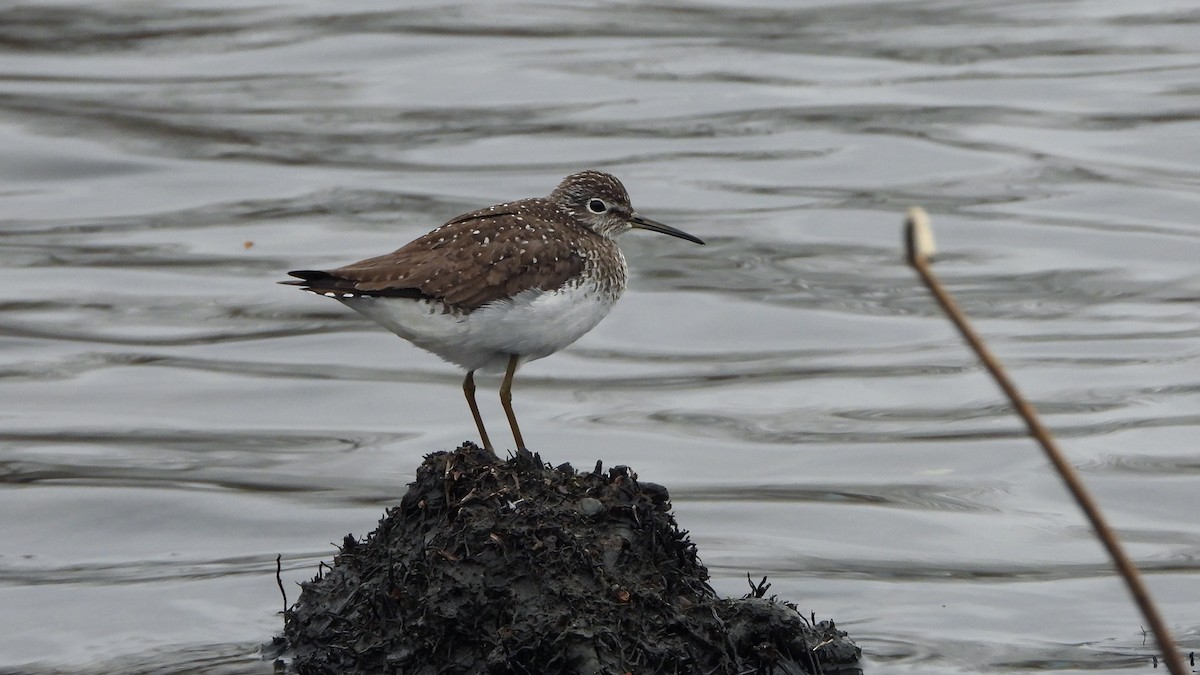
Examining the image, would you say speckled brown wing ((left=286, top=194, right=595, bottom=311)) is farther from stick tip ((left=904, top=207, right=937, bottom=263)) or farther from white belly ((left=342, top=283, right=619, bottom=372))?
stick tip ((left=904, top=207, right=937, bottom=263))

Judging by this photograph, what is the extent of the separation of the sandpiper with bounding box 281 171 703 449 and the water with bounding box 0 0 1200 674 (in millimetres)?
1738

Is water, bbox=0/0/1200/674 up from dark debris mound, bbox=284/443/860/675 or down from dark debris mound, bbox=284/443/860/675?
up

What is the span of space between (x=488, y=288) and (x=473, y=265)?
0.16 metres

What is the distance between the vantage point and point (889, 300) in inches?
585

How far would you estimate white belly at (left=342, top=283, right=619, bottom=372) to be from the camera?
7570mm

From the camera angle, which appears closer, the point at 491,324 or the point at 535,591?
the point at 535,591

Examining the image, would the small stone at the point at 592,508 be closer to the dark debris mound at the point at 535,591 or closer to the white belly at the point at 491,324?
the dark debris mound at the point at 535,591

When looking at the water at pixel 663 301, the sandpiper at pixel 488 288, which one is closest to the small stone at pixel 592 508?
the sandpiper at pixel 488 288

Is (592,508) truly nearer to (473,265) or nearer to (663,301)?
(473,265)

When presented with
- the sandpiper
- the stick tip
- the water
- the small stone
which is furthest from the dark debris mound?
the stick tip

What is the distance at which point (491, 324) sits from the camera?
299 inches

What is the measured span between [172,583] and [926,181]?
10299 millimetres

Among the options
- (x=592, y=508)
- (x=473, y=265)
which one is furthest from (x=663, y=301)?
(x=592, y=508)

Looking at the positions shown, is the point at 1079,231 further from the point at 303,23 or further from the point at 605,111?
the point at 303,23
